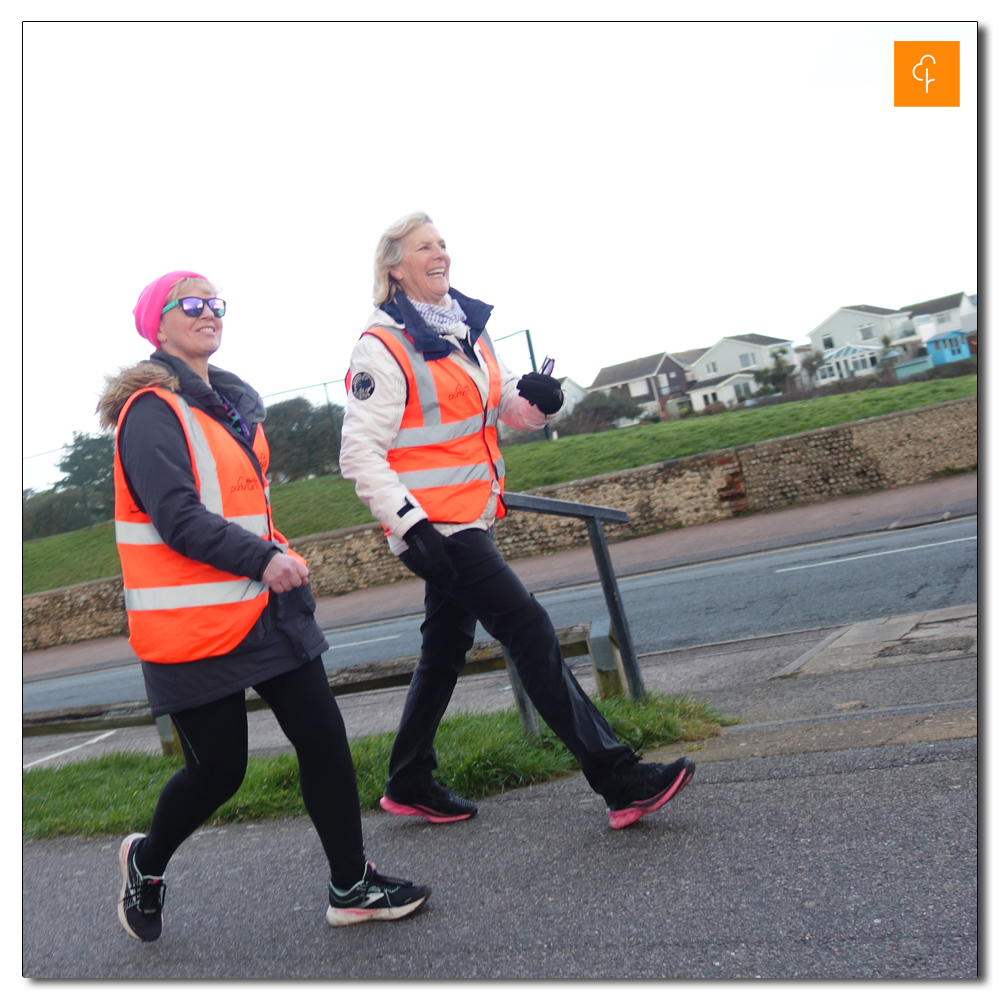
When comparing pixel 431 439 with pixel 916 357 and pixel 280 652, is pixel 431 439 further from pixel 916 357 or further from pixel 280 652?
pixel 916 357

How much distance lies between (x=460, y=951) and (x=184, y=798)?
2.86 ft

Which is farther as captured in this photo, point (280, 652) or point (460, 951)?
point (280, 652)

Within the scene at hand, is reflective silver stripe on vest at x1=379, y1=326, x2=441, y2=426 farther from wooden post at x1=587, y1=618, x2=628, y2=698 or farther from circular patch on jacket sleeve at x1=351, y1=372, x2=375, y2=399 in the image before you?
wooden post at x1=587, y1=618, x2=628, y2=698

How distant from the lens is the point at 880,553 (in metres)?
10.7

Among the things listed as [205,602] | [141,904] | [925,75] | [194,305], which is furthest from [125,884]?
[925,75]

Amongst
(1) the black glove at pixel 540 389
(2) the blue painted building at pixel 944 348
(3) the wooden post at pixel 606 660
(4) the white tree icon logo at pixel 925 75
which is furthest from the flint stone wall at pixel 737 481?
(4) the white tree icon logo at pixel 925 75

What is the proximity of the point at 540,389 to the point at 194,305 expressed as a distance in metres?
1.06

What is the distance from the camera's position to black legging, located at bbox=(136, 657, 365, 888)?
256 centimetres

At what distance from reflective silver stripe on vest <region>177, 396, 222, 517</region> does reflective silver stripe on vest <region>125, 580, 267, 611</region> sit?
0.62ft

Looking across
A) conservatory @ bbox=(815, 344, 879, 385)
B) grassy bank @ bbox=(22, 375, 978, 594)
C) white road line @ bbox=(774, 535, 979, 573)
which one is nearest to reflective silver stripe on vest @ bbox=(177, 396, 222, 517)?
white road line @ bbox=(774, 535, 979, 573)

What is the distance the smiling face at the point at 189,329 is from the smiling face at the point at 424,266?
639mm

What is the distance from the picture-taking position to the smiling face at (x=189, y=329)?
2.63m
